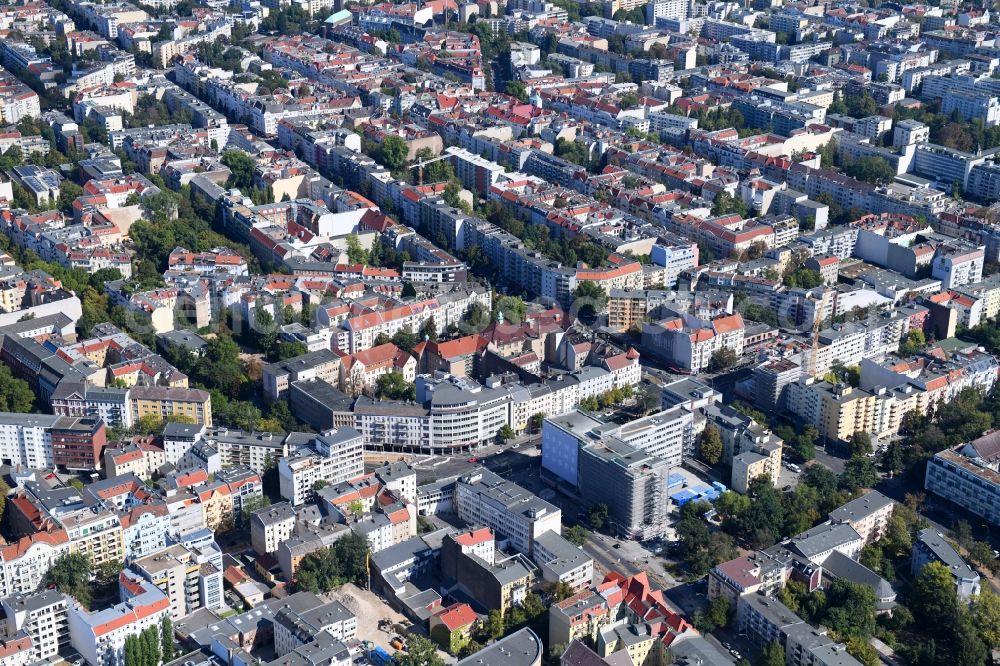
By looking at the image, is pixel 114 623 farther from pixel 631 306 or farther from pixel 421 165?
pixel 421 165

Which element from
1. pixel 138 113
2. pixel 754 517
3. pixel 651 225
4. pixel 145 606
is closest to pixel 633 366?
pixel 754 517

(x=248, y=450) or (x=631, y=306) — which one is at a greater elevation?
(x=248, y=450)

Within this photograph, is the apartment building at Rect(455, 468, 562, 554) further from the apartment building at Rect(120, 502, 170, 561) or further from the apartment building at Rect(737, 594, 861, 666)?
the apartment building at Rect(120, 502, 170, 561)

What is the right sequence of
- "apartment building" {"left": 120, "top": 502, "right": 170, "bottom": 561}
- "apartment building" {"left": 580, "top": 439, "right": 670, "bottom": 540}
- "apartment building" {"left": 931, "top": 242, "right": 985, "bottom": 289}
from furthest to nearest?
"apartment building" {"left": 931, "top": 242, "right": 985, "bottom": 289}, "apartment building" {"left": 580, "top": 439, "right": 670, "bottom": 540}, "apartment building" {"left": 120, "top": 502, "right": 170, "bottom": 561}

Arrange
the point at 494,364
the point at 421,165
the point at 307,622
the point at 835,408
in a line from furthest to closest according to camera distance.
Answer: the point at 421,165
the point at 494,364
the point at 835,408
the point at 307,622

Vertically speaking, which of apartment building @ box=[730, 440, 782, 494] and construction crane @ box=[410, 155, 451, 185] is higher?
construction crane @ box=[410, 155, 451, 185]

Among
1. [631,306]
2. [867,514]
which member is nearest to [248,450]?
[631,306]

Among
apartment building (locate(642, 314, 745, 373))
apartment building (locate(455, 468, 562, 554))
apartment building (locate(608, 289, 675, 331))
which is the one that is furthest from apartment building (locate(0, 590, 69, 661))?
apartment building (locate(608, 289, 675, 331))
